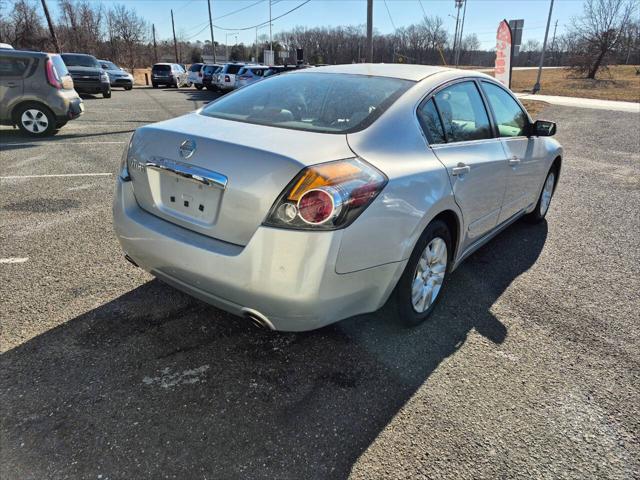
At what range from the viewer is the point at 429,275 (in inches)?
114

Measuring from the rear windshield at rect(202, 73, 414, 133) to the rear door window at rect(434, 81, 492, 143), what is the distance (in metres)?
0.31

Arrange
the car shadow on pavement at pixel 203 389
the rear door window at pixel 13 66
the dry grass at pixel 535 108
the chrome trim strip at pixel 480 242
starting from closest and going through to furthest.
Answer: the car shadow on pavement at pixel 203 389 → the chrome trim strip at pixel 480 242 → the rear door window at pixel 13 66 → the dry grass at pixel 535 108

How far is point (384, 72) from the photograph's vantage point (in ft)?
10.4

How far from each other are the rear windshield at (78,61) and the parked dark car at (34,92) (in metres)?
11.8

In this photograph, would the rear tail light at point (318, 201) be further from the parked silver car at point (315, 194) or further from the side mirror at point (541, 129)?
the side mirror at point (541, 129)

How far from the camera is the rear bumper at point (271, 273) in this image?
81.1 inches

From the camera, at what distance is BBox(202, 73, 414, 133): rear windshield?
2615mm

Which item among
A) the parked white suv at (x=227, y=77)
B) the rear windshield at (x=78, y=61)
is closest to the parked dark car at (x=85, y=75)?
the rear windshield at (x=78, y=61)

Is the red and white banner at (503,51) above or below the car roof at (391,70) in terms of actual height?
above

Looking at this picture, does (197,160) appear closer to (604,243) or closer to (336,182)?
(336,182)

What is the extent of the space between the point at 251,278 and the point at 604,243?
403 centimetres

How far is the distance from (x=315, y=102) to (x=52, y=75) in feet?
28.2

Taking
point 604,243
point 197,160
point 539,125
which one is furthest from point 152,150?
point 604,243

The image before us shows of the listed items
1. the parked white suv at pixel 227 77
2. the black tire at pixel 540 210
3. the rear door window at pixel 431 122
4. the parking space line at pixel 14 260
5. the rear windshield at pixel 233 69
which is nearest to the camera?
the rear door window at pixel 431 122
